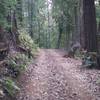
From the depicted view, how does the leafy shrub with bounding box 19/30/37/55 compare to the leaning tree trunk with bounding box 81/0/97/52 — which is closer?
the leaning tree trunk with bounding box 81/0/97/52

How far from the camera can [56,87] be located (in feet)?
31.2

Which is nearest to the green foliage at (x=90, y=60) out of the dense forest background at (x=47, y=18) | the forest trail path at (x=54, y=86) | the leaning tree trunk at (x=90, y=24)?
the forest trail path at (x=54, y=86)

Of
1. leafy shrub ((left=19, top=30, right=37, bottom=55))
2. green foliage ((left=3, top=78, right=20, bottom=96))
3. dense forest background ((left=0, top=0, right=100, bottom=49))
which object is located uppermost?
dense forest background ((left=0, top=0, right=100, bottom=49))

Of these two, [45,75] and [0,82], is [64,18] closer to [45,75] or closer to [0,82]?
[45,75]

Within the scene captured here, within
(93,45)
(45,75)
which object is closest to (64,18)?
(93,45)

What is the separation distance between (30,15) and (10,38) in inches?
985

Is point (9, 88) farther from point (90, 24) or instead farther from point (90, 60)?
point (90, 24)

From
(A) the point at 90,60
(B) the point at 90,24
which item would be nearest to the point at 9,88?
(A) the point at 90,60

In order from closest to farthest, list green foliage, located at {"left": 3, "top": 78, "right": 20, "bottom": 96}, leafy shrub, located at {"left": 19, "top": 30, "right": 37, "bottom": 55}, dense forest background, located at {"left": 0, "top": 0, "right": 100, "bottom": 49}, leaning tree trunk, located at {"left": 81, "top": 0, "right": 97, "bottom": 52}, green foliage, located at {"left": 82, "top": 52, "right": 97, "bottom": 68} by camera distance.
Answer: green foliage, located at {"left": 3, "top": 78, "right": 20, "bottom": 96} → dense forest background, located at {"left": 0, "top": 0, "right": 100, "bottom": 49} → green foliage, located at {"left": 82, "top": 52, "right": 97, "bottom": 68} → leaning tree trunk, located at {"left": 81, "top": 0, "right": 97, "bottom": 52} → leafy shrub, located at {"left": 19, "top": 30, "right": 37, "bottom": 55}

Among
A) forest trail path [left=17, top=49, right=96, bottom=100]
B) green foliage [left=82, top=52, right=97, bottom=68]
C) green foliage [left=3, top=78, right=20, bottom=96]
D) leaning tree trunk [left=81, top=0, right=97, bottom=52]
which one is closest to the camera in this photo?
green foliage [left=3, top=78, right=20, bottom=96]

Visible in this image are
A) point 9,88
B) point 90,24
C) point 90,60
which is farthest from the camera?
point 90,24

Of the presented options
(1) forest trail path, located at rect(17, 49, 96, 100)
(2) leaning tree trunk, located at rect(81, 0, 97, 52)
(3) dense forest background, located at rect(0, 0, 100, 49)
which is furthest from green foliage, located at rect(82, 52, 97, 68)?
(3) dense forest background, located at rect(0, 0, 100, 49)

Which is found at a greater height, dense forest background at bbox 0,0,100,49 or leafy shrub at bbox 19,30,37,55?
dense forest background at bbox 0,0,100,49

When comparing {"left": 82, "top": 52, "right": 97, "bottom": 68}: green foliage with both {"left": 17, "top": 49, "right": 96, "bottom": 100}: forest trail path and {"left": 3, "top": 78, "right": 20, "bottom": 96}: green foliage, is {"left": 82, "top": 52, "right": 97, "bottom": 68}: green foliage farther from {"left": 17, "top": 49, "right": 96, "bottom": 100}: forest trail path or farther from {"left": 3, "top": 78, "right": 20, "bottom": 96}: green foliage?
{"left": 3, "top": 78, "right": 20, "bottom": 96}: green foliage
